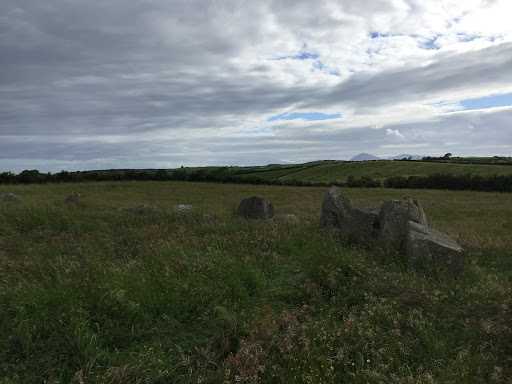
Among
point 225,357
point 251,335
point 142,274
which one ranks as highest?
point 142,274

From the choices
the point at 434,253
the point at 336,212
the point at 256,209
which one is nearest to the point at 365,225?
the point at 336,212

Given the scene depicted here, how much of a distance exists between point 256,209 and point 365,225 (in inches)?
273

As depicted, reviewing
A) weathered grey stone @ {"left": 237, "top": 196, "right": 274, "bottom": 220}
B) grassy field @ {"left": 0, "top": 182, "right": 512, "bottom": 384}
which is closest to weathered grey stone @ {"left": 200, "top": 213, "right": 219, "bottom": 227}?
weathered grey stone @ {"left": 237, "top": 196, "right": 274, "bottom": 220}

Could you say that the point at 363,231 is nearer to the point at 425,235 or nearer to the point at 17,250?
the point at 425,235

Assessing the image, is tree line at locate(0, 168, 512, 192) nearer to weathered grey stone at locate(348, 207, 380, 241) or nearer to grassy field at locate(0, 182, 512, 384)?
weathered grey stone at locate(348, 207, 380, 241)

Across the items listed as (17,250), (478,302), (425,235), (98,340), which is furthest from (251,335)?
(17,250)

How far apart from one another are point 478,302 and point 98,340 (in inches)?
246

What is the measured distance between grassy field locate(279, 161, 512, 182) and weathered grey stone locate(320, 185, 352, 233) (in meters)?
64.7

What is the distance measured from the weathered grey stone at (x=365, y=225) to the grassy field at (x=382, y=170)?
6624 centimetres

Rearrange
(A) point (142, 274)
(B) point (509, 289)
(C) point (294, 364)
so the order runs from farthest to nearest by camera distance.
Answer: (A) point (142, 274)
(B) point (509, 289)
(C) point (294, 364)

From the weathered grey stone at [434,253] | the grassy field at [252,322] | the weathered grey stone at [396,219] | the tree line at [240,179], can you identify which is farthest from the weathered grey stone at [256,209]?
the tree line at [240,179]

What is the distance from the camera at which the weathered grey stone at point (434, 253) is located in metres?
6.47

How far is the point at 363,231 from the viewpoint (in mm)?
9508

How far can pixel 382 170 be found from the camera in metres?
90.1
